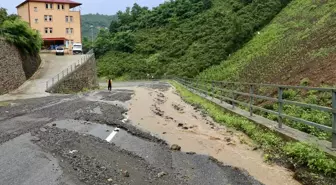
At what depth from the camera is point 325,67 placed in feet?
59.9

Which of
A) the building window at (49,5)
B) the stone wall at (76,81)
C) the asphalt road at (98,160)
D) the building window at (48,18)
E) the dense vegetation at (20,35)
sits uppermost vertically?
the building window at (49,5)

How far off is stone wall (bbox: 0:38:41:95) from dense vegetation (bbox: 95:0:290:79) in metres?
30.0

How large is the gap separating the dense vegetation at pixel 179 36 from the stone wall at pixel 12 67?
30.0 meters

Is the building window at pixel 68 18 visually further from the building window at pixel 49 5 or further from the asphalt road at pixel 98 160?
the asphalt road at pixel 98 160

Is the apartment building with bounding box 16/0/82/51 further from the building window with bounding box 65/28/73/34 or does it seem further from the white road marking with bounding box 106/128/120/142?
the white road marking with bounding box 106/128/120/142

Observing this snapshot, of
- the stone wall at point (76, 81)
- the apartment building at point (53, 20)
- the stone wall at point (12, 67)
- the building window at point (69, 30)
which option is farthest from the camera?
the building window at point (69, 30)

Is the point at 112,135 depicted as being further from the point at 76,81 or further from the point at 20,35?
the point at 20,35

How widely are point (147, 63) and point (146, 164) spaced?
2788 inches

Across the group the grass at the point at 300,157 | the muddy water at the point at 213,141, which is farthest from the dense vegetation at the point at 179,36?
the grass at the point at 300,157

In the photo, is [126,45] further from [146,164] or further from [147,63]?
[146,164]

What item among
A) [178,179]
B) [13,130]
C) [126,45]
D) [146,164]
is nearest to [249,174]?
[178,179]

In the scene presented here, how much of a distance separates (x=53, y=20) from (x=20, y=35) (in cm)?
3664

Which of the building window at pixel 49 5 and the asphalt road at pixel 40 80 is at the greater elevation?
the building window at pixel 49 5

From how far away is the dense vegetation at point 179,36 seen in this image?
6216cm
